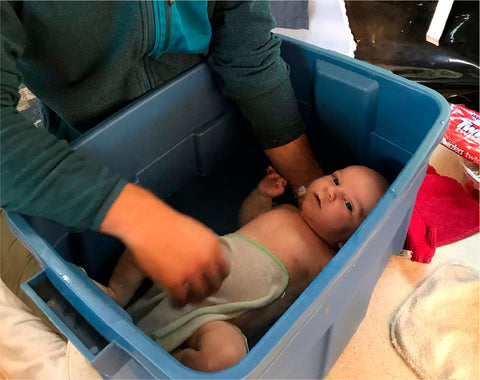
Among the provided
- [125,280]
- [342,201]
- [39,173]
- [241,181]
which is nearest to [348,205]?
[342,201]

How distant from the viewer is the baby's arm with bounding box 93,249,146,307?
2.34 ft

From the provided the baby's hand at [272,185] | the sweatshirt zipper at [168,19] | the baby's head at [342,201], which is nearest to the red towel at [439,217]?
the baby's head at [342,201]

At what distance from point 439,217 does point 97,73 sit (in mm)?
684

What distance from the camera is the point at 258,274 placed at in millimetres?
709

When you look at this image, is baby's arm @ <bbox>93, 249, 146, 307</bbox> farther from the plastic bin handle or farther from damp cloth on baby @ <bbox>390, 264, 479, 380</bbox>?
damp cloth on baby @ <bbox>390, 264, 479, 380</bbox>

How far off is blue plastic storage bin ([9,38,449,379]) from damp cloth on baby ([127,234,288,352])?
0.12 metres

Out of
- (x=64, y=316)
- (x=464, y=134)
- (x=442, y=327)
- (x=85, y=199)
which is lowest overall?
(x=442, y=327)

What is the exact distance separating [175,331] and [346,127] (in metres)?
0.45

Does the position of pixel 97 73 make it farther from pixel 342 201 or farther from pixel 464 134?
pixel 464 134

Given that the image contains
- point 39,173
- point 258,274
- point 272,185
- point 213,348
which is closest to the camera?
point 39,173

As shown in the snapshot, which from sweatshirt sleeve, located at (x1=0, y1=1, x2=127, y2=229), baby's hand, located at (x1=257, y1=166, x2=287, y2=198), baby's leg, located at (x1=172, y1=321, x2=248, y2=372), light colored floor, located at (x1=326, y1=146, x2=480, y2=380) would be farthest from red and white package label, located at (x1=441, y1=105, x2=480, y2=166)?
sweatshirt sleeve, located at (x1=0, y1=1, x2=127, y2=229)

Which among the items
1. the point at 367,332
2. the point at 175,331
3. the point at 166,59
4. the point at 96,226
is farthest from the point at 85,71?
the point at 367,332

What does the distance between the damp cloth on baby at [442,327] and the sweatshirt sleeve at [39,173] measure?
1.76ft

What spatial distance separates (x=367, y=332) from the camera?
769mm
